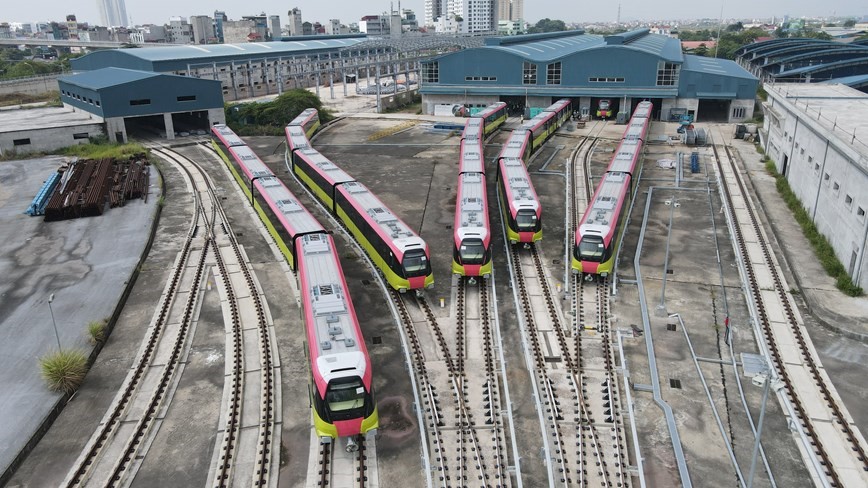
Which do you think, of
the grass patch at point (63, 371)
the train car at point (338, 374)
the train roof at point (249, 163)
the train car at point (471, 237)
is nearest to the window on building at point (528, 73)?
the train roof at point (249, 163)

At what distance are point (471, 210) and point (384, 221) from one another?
15.1ft

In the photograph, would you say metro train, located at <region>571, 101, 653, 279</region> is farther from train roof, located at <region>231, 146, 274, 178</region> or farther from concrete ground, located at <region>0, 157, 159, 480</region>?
concrete ground, located at <region>0, 157, 159, 480</region>

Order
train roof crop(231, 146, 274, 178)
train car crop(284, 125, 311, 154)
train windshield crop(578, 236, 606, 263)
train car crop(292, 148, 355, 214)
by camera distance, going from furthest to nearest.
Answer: train car crop(284, 125, 311, 154)
train roof crop(231, 146, 274, 178)
train car crop(292, 148, 355, 214)
train windshield crop(578, 236, 606, 263)

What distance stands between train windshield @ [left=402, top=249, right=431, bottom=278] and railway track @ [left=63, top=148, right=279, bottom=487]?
6584 mm

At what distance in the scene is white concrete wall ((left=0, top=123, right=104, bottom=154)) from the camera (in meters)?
61.1

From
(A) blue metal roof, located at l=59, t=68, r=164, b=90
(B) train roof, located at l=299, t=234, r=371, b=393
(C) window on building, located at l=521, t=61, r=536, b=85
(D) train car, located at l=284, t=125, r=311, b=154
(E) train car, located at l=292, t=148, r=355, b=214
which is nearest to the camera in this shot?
(B) train roof, located at l=299, t=234, r=371, b=393

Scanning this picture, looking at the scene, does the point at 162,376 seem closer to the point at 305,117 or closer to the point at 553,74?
the point at 305,117

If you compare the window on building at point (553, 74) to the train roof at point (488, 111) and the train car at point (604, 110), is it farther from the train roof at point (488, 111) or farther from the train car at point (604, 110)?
the train roof at point (488, 111)

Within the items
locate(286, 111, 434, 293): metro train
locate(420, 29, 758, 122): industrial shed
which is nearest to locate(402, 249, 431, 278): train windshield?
locate(286, 111, 434, 293): metro train

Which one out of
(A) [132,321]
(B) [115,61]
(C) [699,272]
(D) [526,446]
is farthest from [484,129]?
(B) [115,61]

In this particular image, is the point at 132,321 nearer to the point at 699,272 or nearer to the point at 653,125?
the point at 699,272

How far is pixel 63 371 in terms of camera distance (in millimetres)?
22656

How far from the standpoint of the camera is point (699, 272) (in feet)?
105

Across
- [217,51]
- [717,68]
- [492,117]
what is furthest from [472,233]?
[217,51]
